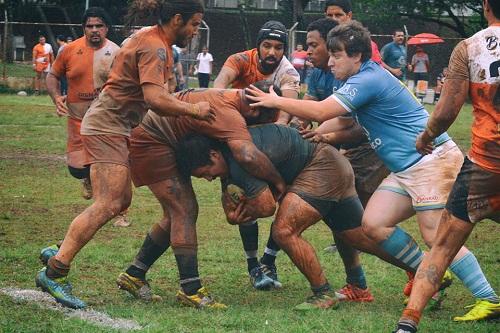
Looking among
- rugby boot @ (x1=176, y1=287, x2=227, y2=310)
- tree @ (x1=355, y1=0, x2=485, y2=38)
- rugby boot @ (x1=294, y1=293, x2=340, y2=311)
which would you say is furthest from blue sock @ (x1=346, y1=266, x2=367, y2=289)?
tree @ (x1=355, y1=0, x2=485, y2=38)

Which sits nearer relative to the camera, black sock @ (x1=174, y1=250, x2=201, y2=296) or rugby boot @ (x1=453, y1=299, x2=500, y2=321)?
rugby boot @ (x1=453, y1=299, x2=500, y2=321)

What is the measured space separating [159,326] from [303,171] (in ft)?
5.82

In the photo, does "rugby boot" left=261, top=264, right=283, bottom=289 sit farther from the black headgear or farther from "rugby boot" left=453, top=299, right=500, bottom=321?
the black headgear

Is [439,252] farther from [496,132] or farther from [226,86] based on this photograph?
[226,86]

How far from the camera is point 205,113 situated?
23.2 ft

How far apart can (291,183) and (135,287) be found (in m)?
1.37

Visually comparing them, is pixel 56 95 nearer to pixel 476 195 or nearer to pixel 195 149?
pixel 195 149

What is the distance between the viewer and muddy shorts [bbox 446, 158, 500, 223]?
618 centimetres

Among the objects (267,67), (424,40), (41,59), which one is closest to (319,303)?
(267,67)

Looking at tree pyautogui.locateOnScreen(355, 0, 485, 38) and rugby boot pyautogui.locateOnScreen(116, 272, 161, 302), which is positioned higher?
rugby boot pyautogui.locateOnScreen(116, 272, 161, 302)

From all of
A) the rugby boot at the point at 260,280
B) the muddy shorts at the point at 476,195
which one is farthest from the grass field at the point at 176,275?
the muddy shorts at the point at 476,195

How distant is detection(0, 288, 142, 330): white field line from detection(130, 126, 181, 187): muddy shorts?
1123 millimetres

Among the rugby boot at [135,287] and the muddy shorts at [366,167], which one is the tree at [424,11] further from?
the rugby boot at [135,287]

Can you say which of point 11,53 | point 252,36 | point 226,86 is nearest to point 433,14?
point 252,36
